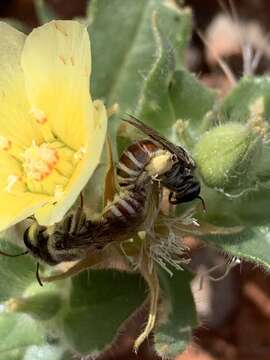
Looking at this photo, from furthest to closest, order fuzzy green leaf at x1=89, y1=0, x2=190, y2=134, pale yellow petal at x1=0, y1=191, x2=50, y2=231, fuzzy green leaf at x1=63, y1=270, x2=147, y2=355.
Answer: fuzzy green leaf at x1=89, y1=0, x2=190, y2=134, fuzzy green leaf at x1=63, y1=270, x2=147, y2=355, pale yellow petal at x1=0, y1=191, x2=50, y2=231

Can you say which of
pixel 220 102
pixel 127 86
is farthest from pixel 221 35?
pixel 220 102

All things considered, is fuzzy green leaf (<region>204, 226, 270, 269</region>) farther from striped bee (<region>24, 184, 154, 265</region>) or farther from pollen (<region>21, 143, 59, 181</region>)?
pollen (<region>21, 143, 59, 181</region>)

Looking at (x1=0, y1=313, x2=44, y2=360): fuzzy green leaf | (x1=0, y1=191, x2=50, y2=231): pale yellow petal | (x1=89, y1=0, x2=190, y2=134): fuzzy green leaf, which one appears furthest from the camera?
(x1=89, y1=0, x2=190, y2=134): fuzzy green leaf

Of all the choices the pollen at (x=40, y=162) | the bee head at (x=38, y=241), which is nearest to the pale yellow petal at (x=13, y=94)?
the pollen at (x=40, y=162)

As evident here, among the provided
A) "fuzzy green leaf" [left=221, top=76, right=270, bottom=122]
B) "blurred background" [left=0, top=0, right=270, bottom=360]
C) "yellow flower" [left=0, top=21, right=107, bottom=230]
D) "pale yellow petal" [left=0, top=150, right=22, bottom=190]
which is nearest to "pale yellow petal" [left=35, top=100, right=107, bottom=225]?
"yellow flower" [left=0, top=21, right=107, bottom=230]

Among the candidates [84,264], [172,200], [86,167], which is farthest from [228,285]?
[86,167]

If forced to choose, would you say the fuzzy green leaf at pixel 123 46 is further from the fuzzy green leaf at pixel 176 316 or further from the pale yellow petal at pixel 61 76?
the pale yellow petal at pixel 61 76

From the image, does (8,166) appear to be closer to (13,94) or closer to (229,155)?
(13,94)
